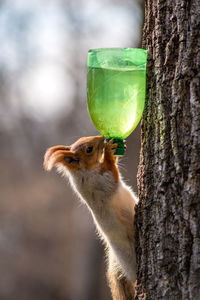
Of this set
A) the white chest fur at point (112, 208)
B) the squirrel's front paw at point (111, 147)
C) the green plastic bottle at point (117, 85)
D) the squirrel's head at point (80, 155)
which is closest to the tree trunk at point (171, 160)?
the green plastic bottle at point (117, 85)

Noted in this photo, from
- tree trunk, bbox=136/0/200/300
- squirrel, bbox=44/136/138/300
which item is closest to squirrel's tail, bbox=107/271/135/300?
squirrel, bbox=44/136/138/300

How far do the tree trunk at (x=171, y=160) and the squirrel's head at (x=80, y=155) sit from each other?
594 millimetres

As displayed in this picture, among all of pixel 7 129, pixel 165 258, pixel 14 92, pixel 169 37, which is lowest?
pixel 7 129

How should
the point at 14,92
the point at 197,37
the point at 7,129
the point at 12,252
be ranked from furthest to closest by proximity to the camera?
1. the point at 7,129
2. the point at 14,92
3. the point at 12,252
4. the point at 197,37

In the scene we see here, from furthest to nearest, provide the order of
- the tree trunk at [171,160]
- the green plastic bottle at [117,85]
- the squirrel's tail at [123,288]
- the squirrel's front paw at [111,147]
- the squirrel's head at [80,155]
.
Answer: the squirrel's tail at [123,288], the squirrel's head at [80,155], the squirrel's front paw at [111,147], the green plastic bottle at [117,85], the tree trunk at [171,160]

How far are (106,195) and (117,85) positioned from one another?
32.8 inches

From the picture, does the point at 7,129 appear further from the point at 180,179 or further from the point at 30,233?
the point at 180,179

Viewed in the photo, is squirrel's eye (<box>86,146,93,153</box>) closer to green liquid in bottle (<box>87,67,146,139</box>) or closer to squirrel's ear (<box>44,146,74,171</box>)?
squirrel's ear (<box>44,146,74,171</box>)

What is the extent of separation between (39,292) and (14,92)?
5136 millimetres

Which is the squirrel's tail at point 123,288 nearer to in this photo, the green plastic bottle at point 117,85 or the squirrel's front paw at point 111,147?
the squirrel's front paw at point 111,147

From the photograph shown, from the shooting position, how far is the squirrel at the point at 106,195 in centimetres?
291

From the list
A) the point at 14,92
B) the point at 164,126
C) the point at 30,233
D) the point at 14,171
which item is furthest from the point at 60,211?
the point at 164,126

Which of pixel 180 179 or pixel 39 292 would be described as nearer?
pixel 180 179

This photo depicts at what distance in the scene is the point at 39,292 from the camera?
10312 mm
